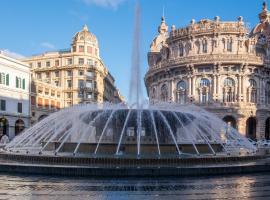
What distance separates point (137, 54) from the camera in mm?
22500

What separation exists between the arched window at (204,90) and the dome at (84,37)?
27947 mm

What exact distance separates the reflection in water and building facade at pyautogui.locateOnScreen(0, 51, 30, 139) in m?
40.8

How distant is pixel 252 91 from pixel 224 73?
587 centimetres

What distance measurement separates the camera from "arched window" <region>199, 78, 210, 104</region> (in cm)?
6166

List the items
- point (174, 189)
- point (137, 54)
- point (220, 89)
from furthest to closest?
point (220, 89) → point (137, 54) → point (174, 189)

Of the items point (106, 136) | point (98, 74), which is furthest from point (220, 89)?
point (106, 136)

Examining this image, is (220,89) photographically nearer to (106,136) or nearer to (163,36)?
(163,36)

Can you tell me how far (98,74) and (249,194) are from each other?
7054cm

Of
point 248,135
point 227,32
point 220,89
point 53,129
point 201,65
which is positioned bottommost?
point 248,135

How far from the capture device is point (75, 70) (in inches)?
2963

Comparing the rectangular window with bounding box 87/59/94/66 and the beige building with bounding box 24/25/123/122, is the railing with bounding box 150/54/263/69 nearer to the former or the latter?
the rectangular window with bounding box 87/59/94/66

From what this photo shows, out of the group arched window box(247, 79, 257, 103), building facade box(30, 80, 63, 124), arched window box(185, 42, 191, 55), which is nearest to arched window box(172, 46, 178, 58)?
arched window box(185, 42, 191, 55)

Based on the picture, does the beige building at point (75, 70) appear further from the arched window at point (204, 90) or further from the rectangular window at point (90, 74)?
the arched window at point (204, 90)

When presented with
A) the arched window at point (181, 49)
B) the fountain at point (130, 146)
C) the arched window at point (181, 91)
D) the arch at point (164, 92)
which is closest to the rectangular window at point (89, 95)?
the arch at point (164, 92)
